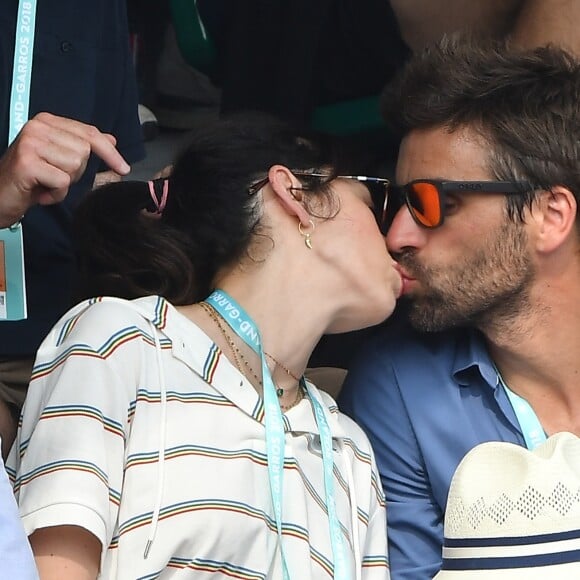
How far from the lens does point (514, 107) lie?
2.10m

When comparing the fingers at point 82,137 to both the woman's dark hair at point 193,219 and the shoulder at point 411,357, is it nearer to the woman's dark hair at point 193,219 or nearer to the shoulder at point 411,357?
the woman's dark hair at point 193,219

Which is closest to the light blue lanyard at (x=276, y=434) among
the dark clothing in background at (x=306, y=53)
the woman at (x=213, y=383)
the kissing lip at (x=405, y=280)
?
the woman at (x=213, y=383)

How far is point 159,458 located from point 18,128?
73cm

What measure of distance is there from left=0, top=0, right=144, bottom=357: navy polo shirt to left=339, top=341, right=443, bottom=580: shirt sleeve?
0.60 meters

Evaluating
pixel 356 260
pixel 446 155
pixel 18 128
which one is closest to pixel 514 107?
pixel 446 155

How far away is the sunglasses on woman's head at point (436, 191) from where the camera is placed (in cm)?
208

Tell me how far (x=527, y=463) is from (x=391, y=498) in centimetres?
66

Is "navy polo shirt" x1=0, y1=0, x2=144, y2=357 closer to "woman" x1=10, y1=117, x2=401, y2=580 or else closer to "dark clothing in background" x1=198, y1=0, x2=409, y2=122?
"woman" x1=10, y1=117, x2=401, y2=580

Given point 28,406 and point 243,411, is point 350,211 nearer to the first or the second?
point 243,411

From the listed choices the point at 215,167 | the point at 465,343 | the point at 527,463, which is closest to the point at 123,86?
the point at 215,167

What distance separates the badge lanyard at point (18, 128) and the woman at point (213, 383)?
14 centimetres

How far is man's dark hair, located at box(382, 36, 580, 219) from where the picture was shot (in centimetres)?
209

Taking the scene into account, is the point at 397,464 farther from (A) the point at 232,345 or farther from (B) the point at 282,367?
(A) the point at 232,345

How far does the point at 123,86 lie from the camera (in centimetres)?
248
